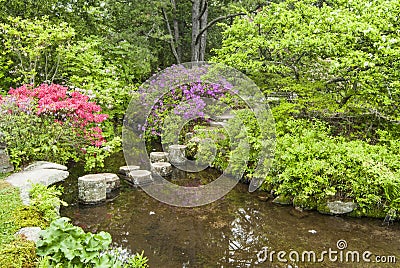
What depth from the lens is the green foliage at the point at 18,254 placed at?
92.9 inches

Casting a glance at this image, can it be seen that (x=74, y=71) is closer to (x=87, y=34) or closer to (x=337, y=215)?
(x=87, y=34)

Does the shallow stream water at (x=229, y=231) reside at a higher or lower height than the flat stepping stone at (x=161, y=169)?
lower

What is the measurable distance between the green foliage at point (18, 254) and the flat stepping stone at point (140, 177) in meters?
3.29

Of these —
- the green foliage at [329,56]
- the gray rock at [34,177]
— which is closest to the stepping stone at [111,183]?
the gray rock at [34,177]

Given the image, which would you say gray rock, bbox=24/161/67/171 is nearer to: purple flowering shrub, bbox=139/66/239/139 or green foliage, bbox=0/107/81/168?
green foliage, bbox=0/107/81/168

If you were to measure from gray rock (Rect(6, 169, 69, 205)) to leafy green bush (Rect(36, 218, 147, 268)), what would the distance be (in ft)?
5.06

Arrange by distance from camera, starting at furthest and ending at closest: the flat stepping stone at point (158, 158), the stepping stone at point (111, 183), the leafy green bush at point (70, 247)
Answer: the flat stepping stone at point (158, 158)
the stepping stone at point (111, 183)
the leafy green bush at point (70, 247)

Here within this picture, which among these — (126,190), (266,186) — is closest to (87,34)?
(126,190)
